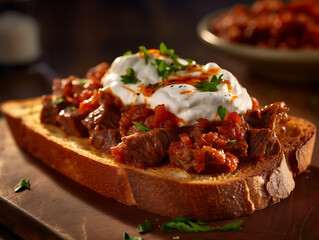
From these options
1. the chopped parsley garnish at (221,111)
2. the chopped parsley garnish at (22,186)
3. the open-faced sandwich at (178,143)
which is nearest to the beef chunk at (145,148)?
the open-faced sandwich at (178,143)

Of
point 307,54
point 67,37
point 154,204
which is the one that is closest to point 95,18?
point 67,37

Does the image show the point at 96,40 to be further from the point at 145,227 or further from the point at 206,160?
the point at 145,227

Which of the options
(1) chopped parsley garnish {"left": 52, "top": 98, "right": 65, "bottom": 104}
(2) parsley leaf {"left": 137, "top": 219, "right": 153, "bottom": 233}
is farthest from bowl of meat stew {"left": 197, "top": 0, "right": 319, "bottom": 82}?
(2) parsley leaf {"left": 137, "top": 219, "right": 153, "bottom": 233}

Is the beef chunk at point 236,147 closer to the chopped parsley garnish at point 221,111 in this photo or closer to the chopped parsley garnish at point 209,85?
the chopped parsley garnish at point 221,111

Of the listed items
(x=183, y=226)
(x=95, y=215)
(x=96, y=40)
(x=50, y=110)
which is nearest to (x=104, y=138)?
(x=95, y=215)

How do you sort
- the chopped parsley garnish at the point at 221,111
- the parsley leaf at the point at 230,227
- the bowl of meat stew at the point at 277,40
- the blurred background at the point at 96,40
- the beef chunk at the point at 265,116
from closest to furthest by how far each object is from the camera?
1. the parsley leaf at the point at 230,227
2. the chopped parsley garnish at the point at 221,111
3. the beef chunk at the point at 265,116
4. the bowl of meat stew at the point at 277,40
5. the blurred background at the point at 96,40

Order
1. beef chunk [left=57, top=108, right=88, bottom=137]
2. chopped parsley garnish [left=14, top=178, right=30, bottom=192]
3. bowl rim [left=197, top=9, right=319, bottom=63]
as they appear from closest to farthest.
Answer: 1. chopped parsley garnish [left=14, top=178, right=30, bottom=192]
2. beef chunk [left=57, top=108, right=88, bottom=137]
3. bowl rim [left=197, top=9, right=319, bottom=63]

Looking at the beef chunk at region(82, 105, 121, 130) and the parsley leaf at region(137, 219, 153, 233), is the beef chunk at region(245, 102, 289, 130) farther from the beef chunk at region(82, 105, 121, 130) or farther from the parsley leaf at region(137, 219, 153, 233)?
the parsley leaf at region(137, 219, 153, 233)
